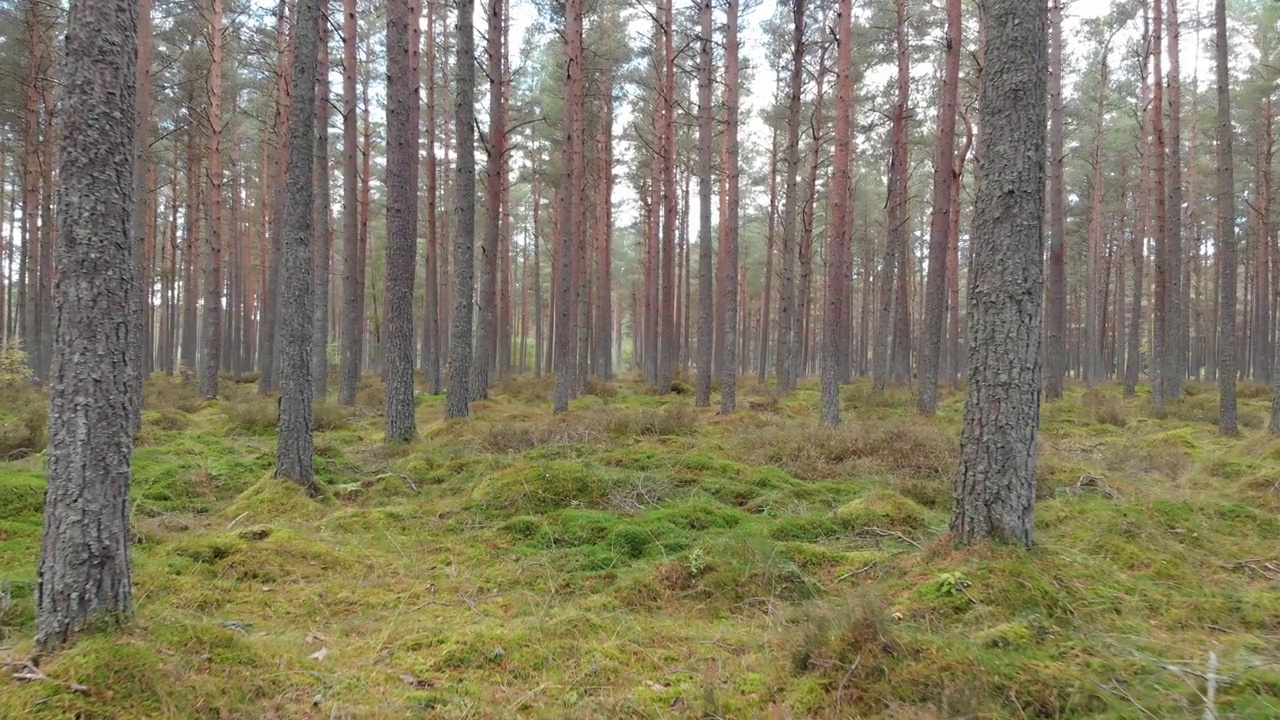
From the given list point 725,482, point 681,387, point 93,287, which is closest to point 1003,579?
point 725,482

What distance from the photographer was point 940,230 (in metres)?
13.4

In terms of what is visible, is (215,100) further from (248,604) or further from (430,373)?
(248,604)

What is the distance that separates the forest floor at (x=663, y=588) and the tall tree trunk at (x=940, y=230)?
4.56 metres

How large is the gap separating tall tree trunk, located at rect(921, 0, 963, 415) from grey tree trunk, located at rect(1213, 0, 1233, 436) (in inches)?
164

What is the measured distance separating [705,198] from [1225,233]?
31.0 feet

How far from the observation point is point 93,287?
9.78ft

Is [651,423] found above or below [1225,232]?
below

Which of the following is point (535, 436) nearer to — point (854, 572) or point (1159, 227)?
point (854, 572)

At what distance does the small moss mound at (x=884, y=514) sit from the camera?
571 cm

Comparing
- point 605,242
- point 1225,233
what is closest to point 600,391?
point 605,242

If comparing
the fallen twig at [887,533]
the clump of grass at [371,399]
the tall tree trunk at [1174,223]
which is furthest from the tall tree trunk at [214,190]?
the tall tree trunk at [1174,223]

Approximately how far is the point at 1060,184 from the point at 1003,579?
17038 millimetres

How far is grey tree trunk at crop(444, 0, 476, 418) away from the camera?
10508 mm

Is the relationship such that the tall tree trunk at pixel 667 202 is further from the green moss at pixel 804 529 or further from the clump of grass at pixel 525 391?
the green moss at pixel 804 529
